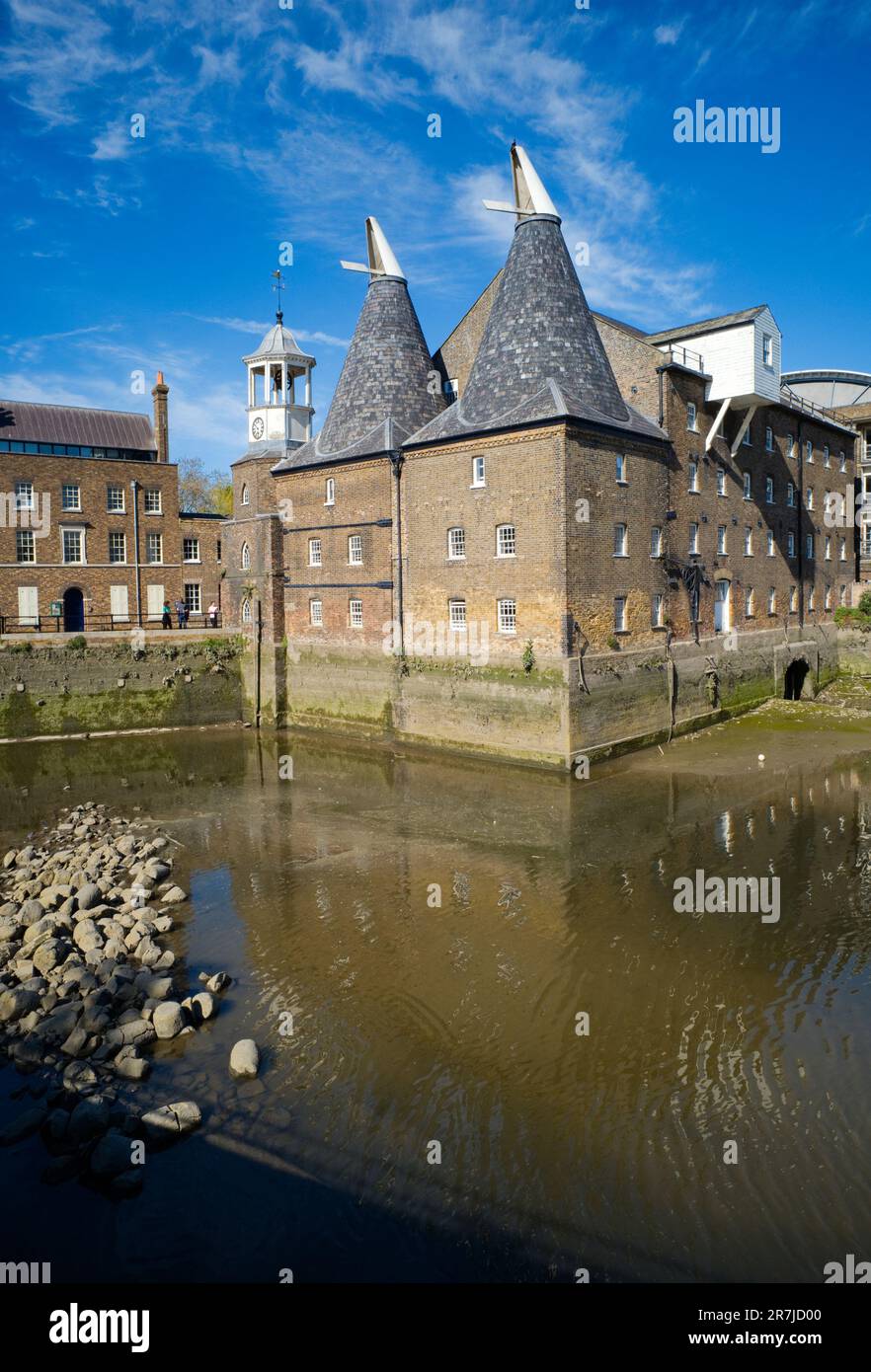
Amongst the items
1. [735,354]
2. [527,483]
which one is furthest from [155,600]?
[735,354]

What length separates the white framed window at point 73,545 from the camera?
3812 cm

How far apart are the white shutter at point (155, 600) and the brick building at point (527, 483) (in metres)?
7.65

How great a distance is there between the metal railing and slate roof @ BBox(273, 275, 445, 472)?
1054cm

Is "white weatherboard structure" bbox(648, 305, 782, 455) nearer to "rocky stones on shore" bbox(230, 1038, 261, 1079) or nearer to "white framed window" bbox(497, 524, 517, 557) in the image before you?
"white framed window" bbox(497, 524, 517, 557)

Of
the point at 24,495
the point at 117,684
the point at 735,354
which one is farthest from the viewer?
the point at 24,495

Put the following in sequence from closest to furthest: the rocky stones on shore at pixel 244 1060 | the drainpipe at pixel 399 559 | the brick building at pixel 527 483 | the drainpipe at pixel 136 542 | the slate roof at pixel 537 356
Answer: the rocky stones on shore at pixel 244 1060 < the brick building at pixel 527 483 < the slate roof at pixel 537 356 < the drainpipe at pixel 399 559 < the drainpipe at pixel 136 542

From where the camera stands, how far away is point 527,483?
23.6 metres

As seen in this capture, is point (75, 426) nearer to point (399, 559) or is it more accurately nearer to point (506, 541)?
point (399, 559)

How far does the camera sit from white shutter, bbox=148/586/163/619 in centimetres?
4016

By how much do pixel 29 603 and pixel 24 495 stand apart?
465cm

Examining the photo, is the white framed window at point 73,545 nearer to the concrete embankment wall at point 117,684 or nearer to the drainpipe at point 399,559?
the concrete embankment wall at point 117,684

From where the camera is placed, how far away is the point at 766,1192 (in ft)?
25.4

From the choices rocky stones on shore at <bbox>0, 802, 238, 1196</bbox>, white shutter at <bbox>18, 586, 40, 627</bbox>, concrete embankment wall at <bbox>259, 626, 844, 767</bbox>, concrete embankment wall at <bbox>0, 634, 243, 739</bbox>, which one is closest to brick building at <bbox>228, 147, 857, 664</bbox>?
concrete embankment wall at <bbox>259, 626, 844, 767</bbox>

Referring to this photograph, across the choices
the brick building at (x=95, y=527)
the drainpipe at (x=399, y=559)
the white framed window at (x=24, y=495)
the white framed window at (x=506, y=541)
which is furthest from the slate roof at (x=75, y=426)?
the white framed window at (x=506, y=541)
